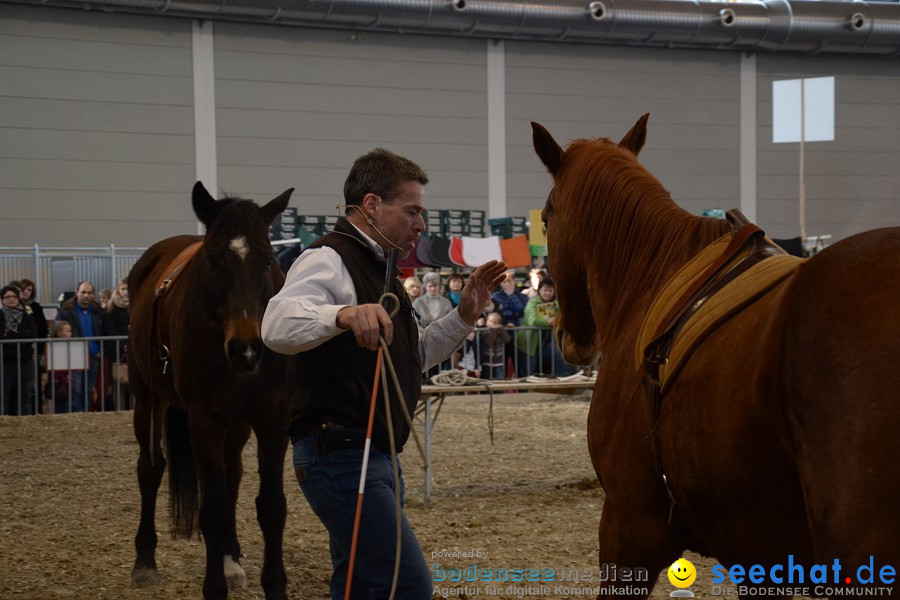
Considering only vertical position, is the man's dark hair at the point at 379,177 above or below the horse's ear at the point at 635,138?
below

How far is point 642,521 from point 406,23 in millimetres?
15793

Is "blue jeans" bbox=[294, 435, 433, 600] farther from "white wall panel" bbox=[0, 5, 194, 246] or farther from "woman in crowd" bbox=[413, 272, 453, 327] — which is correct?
"white wall panel" bbox=[0, 5, 194, 246]

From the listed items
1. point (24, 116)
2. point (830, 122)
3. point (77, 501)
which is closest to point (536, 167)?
point (830, 122)

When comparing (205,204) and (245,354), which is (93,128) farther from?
(245,354)

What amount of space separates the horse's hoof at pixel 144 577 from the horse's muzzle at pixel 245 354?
1617 mm

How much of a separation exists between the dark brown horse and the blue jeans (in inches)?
51.7

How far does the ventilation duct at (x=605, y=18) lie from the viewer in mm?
16016

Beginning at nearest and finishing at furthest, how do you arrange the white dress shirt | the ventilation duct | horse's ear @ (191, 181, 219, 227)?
the white dress shirt
horse's ear @ (191, 181, 219, 227)
the ventilation duct

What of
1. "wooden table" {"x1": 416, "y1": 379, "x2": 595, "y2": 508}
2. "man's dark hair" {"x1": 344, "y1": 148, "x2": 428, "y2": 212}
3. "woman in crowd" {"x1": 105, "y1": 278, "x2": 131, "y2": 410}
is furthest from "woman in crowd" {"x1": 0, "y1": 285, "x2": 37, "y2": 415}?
"man's dark hair" {"x1": 344, "y1": 148, "x2": 428, "y2": 212}

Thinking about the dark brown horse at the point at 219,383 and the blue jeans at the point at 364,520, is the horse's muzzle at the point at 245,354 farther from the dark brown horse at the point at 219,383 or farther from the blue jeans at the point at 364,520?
the blue jeans at the point at 364,520

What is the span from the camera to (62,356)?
10.2 meters

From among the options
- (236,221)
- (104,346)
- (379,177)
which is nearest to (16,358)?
(104,346)

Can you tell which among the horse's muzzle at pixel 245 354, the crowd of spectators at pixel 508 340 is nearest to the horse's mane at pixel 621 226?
the horse's muzzle at pixel 245 354

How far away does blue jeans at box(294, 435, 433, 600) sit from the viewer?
2402 mm
